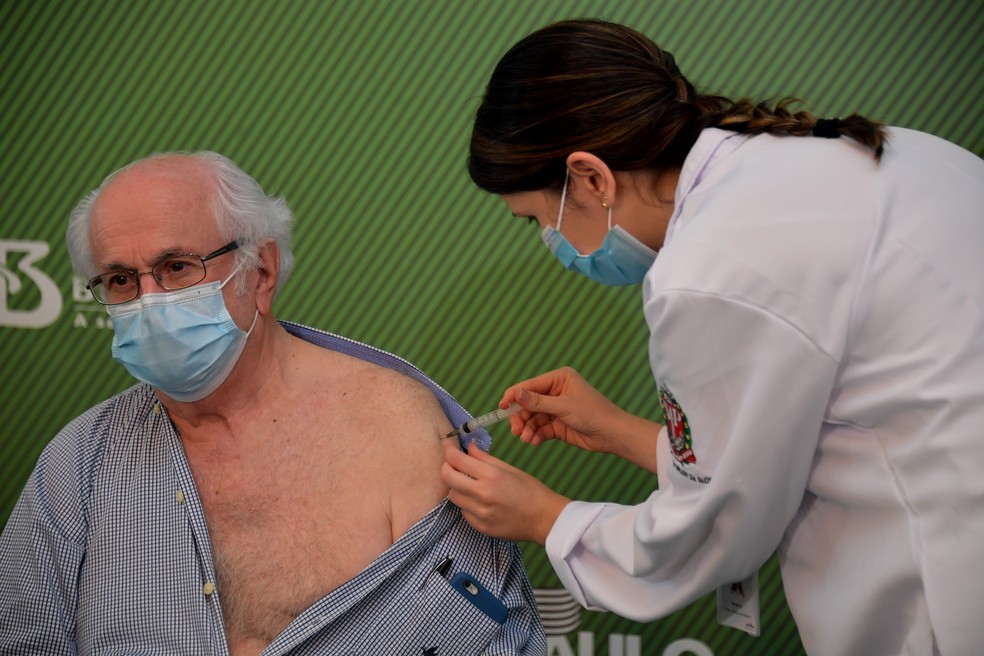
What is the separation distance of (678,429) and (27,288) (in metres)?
1.94

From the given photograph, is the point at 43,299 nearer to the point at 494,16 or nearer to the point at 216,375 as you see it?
the point at 216,375

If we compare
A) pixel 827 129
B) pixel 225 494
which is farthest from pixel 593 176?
pixel 225 494

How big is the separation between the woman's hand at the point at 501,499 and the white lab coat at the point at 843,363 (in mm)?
314

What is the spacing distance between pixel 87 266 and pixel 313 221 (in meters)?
0.77

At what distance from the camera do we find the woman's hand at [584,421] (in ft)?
5.65

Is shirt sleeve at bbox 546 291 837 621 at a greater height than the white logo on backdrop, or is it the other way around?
shirt sleeve at bbox 546 291 837 621

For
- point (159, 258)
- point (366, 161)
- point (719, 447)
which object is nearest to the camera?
point (719, 447)

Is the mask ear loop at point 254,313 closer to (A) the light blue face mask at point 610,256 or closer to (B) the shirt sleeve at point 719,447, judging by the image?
(A) the light blue face mask at point 610,256

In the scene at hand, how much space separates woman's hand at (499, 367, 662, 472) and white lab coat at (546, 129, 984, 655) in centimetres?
46

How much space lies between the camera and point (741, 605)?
1.51m

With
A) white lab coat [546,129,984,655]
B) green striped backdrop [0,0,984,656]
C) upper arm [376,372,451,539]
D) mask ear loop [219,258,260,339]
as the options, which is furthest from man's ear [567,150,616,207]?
green striped backdrop [0,0,984,656]

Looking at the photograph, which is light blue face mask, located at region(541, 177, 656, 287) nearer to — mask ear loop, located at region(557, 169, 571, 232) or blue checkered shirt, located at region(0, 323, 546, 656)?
mask ear loop, located at region(557, 169, 571, 232)

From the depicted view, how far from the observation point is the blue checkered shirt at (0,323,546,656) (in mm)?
1556

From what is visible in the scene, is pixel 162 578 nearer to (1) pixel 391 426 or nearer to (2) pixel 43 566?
(2) pixel 43 566
